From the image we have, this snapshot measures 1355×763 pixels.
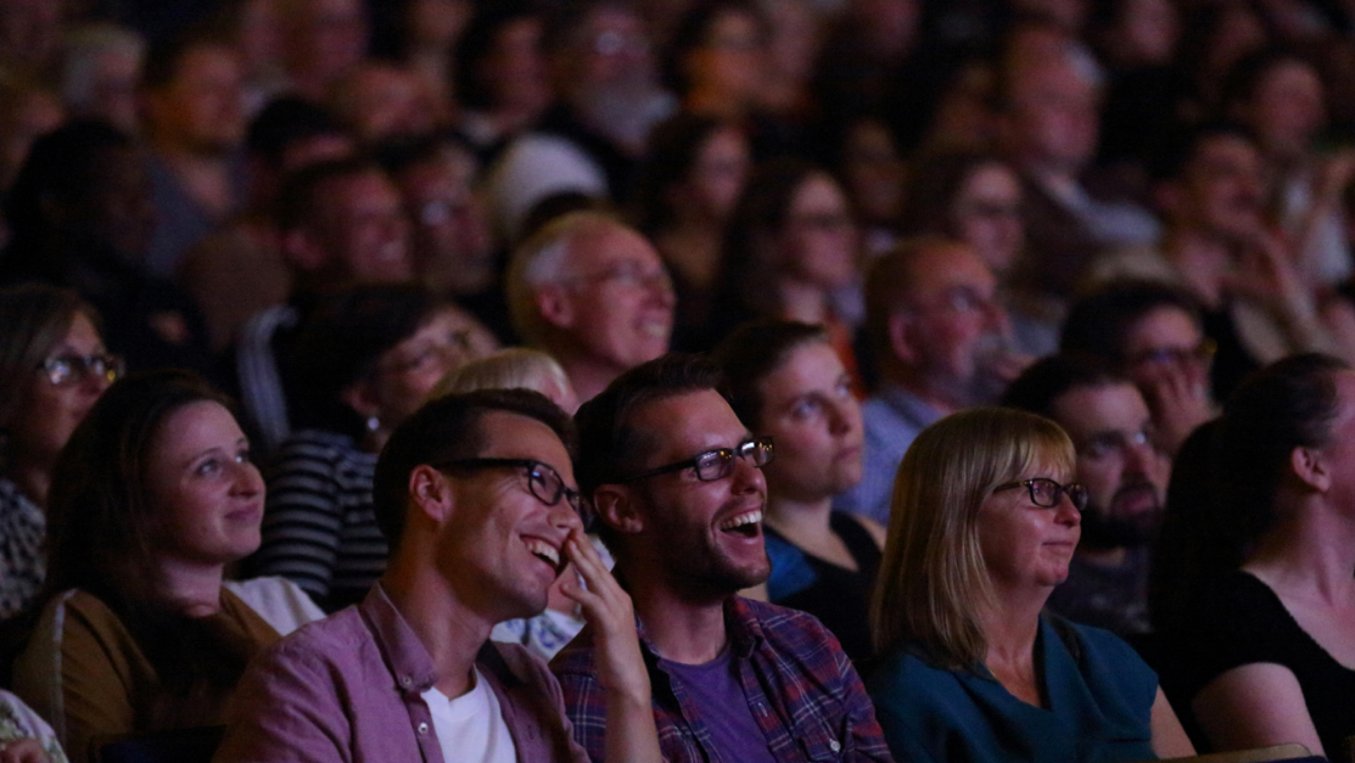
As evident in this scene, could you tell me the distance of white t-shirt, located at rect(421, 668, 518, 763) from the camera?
2506 mm

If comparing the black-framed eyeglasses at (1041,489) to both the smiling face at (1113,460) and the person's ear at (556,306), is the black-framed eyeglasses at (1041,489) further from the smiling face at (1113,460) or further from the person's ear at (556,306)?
the person's ear at (556,306)

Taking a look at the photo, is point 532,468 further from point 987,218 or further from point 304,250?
point 987,218

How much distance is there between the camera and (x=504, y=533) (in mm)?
2564

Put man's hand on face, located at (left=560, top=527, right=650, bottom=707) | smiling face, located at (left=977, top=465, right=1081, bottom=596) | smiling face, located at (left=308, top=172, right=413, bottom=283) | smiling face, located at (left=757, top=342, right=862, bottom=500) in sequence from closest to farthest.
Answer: man's hand on face, located at (left=560, top=527, right=650, bottom=707)
smiling face, located at (left=977, top=465, right=1081, bottom=596)
smiling face, located at (left=757, top=342, right=862, bottom=500)
smiling face, located at (left=308, top=172, right=413, bottom=283)

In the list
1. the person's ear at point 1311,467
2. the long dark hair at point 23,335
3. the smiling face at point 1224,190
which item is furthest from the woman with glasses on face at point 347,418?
the smiling face at point 1224,190

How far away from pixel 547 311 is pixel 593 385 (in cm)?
20

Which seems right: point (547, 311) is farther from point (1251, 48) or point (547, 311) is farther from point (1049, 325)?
point (1251, 48)

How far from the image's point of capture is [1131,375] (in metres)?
4.62

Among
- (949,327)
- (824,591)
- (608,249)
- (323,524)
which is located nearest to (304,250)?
(608,249)

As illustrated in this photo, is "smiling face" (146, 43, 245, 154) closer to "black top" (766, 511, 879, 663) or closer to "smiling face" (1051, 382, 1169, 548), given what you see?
"black top" (766, 511, 879, 663)

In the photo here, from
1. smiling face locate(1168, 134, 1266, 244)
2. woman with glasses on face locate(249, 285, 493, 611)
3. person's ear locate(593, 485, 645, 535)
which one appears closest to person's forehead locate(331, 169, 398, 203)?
woman with glasses on face locate(249, 285, 493, 611)

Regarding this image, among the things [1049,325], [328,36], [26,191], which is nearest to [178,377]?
[26,191]

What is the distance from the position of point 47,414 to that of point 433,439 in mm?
1190

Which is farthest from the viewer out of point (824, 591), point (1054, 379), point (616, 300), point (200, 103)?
point (200, 103)
